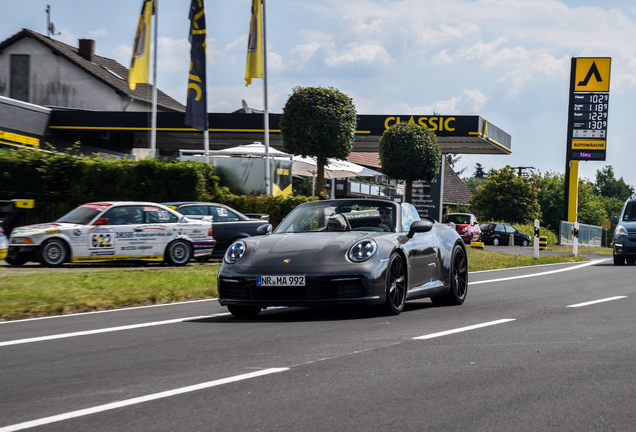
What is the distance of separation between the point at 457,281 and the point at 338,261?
8.79ft

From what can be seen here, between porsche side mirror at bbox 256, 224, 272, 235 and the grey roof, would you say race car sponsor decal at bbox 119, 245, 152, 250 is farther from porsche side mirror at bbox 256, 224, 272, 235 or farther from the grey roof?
the grey roof

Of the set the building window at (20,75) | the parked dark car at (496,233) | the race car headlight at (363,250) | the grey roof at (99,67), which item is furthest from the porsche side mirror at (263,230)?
the building window at (20,75)

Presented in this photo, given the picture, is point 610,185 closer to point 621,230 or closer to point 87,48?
point 87,48

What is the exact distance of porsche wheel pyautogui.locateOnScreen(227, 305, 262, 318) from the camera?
8047mm

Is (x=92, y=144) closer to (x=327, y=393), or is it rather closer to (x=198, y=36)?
(x=198, y=36)

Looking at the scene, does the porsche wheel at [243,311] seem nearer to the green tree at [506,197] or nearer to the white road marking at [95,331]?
the white road marking at [95,331]

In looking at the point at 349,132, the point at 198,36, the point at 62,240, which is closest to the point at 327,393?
the point at 62,240

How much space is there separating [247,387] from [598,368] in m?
2.48

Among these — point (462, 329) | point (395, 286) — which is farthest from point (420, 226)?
point (462, 329)

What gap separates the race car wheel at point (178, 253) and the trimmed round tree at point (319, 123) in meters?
8.31

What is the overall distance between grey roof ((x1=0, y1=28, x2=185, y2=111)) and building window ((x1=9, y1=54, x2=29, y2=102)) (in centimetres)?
103

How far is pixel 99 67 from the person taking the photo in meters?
48.4

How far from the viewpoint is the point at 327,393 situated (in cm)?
450

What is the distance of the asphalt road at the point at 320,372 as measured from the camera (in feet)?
13.0
